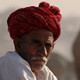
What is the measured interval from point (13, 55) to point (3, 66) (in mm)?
139

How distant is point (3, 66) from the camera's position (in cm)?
343

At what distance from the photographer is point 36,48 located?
351 centimetres

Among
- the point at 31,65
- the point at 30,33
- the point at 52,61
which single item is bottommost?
the point at 52,61

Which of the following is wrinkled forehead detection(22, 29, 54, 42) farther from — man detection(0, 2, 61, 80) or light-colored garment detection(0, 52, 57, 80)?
light-colored garment detection(0, 52, 57, 80)

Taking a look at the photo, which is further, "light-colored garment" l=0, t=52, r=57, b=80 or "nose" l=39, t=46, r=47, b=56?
"nose" l=39, t=46, r=47, b=56

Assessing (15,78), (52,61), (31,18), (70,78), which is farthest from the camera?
(70,78)

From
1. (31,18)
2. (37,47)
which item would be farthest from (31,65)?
(31,18)

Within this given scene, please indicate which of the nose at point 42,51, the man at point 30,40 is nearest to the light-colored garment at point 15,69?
→ the man at point 30,40

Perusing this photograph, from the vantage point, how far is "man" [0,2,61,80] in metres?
3.43

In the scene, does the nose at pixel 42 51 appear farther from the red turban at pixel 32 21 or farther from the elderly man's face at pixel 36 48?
the red turban at pixel 32 21

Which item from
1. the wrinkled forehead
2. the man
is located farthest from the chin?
the wrinkled forehead

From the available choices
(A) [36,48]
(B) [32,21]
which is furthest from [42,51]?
(B) [32,21]

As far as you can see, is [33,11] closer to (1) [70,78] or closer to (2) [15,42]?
(2) [15,42]

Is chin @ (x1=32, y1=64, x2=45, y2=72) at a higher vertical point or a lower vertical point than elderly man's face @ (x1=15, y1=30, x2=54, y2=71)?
lower
